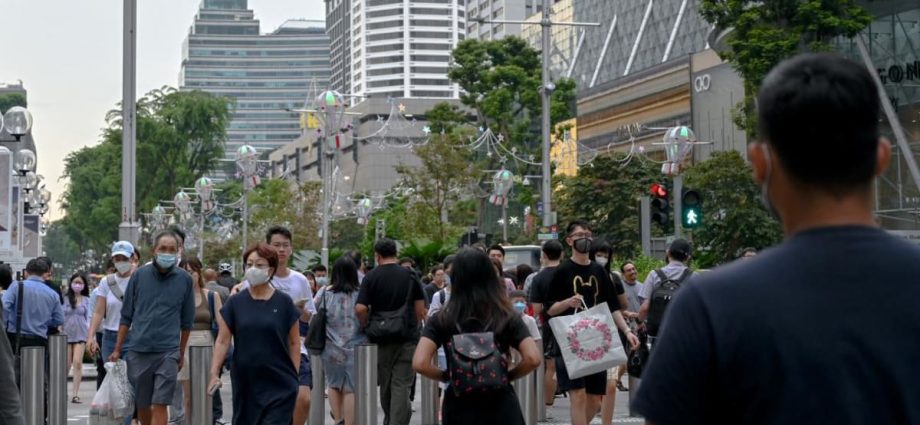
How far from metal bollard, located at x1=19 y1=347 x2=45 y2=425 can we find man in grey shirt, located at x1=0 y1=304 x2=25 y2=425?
7.65 meters

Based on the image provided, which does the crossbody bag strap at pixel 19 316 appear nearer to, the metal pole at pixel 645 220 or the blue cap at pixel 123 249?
the blue cap at pixel 123 249

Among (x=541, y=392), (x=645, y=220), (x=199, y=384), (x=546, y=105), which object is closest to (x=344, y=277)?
(x=199, y=384)

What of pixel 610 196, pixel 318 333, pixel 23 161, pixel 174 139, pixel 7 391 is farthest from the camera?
pixel 174 139

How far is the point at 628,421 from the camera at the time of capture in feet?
52.3

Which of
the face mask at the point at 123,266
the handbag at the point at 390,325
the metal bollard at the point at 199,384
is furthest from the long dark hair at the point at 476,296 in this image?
the face mask at the point at 123,266

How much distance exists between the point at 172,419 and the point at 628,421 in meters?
4.91

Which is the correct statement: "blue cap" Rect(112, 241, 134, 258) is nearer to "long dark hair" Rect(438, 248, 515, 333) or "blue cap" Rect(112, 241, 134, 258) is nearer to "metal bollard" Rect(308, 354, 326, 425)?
"metal bollard" Rect(308, 354, 326, 425)

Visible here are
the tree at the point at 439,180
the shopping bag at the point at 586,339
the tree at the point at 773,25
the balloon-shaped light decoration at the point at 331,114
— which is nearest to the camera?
the shopping bag at the point at 586,339

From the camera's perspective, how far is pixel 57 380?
42.9 feet

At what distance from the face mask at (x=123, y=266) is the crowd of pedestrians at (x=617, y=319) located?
0.05 ft

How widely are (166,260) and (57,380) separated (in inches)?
79.8

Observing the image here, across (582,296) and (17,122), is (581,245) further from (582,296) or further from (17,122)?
(17,122)

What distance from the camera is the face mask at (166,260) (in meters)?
11.8

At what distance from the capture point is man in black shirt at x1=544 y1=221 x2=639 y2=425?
11.9 m
